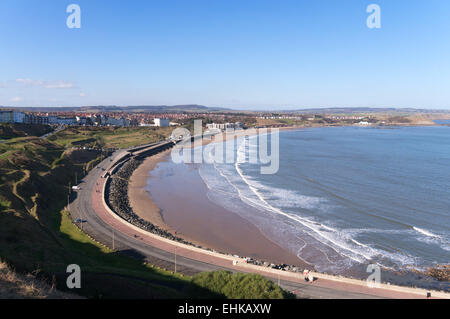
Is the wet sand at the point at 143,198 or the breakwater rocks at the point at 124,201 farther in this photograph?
the wet sand at the point at 143,198

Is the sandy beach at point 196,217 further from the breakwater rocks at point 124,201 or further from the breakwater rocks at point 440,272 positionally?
the breakwater rocks at point 440,272

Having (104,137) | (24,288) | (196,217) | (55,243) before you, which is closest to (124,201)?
(196,217)

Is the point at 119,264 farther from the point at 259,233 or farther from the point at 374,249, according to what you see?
the point at 374,249

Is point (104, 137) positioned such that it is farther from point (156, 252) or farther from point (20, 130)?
point (156, 252)

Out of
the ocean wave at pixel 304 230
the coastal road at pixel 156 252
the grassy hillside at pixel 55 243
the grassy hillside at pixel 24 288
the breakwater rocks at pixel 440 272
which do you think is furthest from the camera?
the ocean wave at pixel 304 230

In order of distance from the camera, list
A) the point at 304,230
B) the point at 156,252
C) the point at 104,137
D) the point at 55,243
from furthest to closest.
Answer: the point at 104,137
the point at 304,230
the point at 156,252
the point at 55,243

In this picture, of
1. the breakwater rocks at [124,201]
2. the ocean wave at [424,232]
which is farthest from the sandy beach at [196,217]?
the ocean wave at [424,232]
